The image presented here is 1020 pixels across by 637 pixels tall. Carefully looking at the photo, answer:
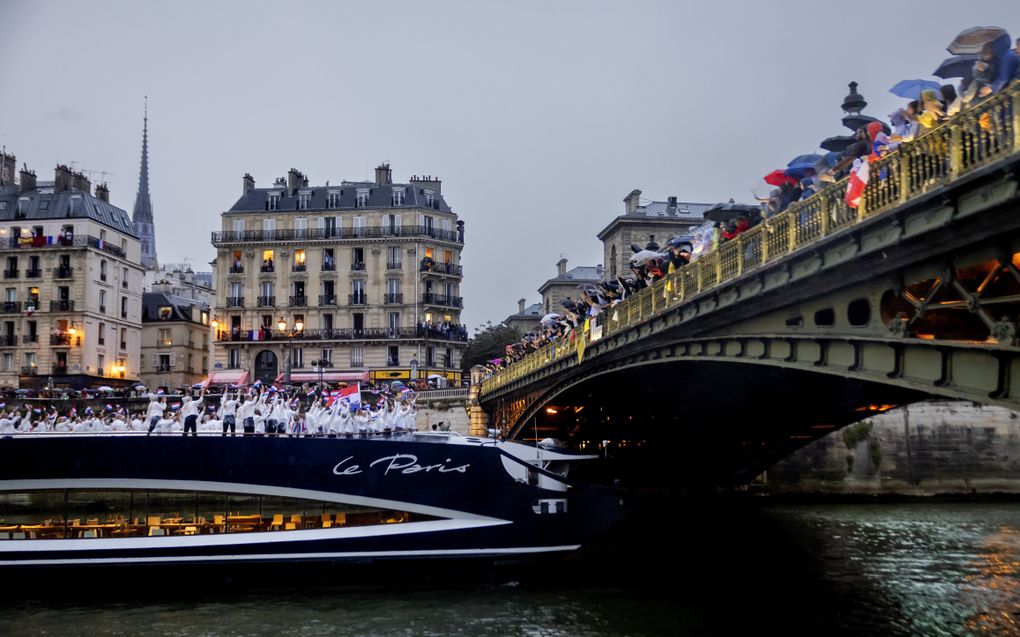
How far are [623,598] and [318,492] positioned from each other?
29.8 ft

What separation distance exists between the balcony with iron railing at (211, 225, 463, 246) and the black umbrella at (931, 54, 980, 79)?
2613 inches

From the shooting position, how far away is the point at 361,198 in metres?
82.1

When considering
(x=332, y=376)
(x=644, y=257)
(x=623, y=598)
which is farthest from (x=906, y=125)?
(x=332, y=376)

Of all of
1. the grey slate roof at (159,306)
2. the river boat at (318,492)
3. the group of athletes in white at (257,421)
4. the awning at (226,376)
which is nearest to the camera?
the river boat at (318,492)

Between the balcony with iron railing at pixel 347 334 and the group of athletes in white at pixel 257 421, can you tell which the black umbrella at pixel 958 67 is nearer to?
the group of athletes in white at pixel 257 421

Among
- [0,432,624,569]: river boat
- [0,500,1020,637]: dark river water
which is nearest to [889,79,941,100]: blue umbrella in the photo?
[0,500,1020,637]: dark river water

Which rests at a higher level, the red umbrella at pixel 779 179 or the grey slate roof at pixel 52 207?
the grey slate roof at pixel 52 207

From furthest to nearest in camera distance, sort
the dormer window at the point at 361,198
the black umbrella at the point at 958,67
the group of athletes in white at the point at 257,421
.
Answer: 1. the dormer window at the point at 361,198
2. the group of athletes in white at the point at 257,421
3. the black umbrella at the point at 958,67

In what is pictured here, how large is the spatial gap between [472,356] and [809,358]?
3322 inches

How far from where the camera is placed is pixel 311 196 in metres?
82.9

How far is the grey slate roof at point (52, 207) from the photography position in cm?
7525

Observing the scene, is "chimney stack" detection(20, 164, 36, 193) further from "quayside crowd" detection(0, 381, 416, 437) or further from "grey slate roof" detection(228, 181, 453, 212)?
"quayside crowd" detection(0, 381, 416, 437)

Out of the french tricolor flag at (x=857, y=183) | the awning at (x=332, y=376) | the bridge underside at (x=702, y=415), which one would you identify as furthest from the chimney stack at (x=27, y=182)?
the french tricolor flag at (x=857, y=183)

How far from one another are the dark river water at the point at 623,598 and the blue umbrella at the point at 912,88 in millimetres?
13049
